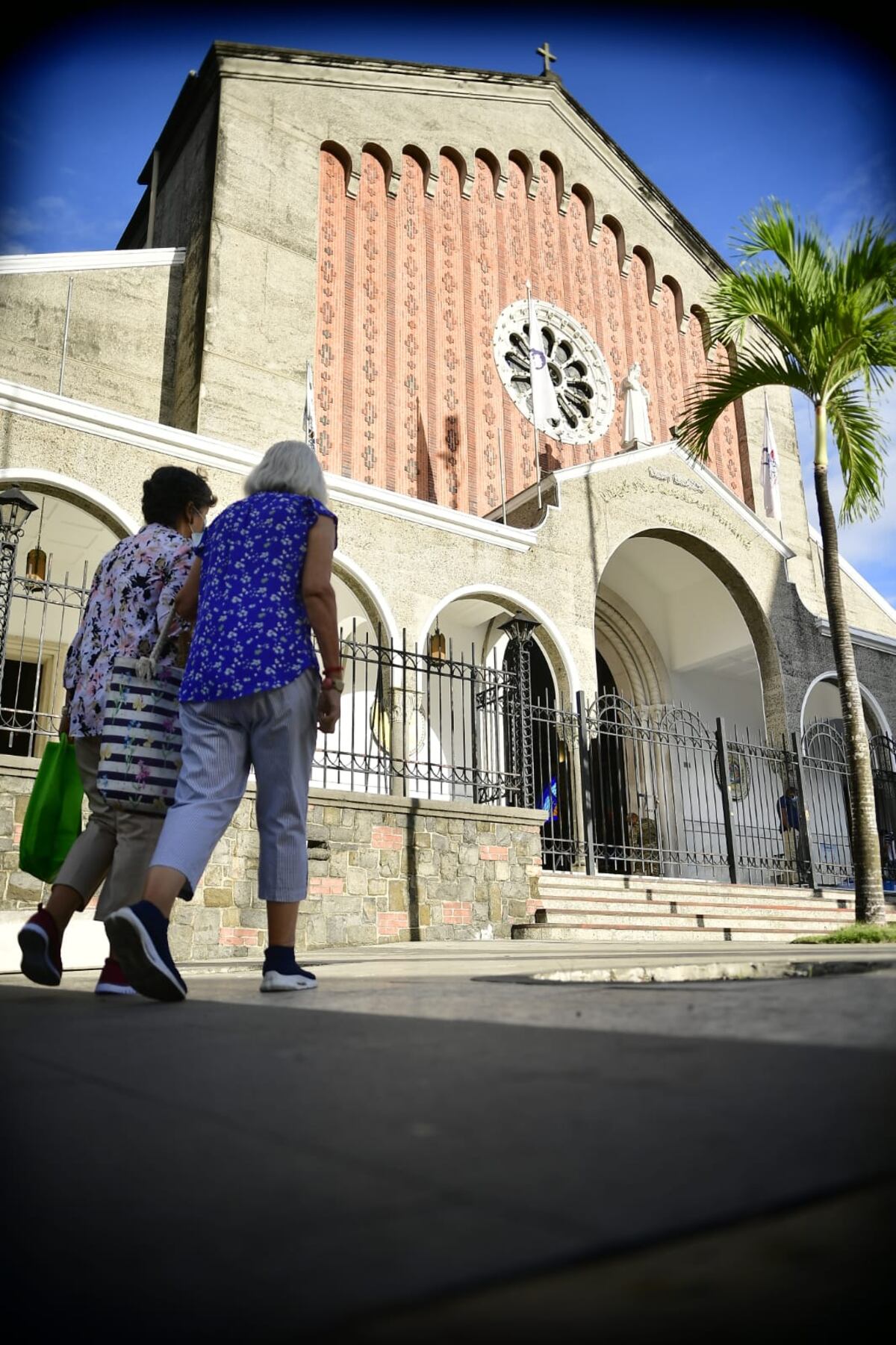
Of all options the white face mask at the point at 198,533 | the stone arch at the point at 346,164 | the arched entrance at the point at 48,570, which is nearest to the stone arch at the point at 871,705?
the stone arch at the point at 346,164

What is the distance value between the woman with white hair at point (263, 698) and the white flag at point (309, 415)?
32.4 feet

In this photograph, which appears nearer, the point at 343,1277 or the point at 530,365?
the point at 343,1277

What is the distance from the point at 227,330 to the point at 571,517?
513 centimetres

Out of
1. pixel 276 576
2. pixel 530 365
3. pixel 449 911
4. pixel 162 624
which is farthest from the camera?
pixel 530 365

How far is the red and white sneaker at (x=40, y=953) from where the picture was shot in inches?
122

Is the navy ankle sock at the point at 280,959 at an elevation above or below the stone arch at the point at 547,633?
below

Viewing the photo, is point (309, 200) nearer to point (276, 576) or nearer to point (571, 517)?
point (571, 517)

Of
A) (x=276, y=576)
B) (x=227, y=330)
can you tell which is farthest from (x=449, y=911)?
(x=227, y=330)

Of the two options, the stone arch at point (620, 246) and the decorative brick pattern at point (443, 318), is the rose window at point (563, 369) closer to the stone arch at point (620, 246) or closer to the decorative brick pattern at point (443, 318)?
the decorative brick pattern at point (443, 318)

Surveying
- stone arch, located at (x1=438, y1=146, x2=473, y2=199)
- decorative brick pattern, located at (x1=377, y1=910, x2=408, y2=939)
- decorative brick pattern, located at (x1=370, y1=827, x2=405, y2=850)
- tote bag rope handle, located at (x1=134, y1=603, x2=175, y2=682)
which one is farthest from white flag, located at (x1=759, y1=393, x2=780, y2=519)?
tote bag rope handle, located at (x1=134, y1=603, x2=175, y2=682)

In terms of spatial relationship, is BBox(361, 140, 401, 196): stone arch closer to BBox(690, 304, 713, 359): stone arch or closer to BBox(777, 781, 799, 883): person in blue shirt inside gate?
BBox(690, 304, 713, 359): stone arch

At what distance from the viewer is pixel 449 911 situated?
8430 mm

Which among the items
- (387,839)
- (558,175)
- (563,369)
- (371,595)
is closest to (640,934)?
(387,839)

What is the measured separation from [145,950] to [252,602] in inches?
41.2
